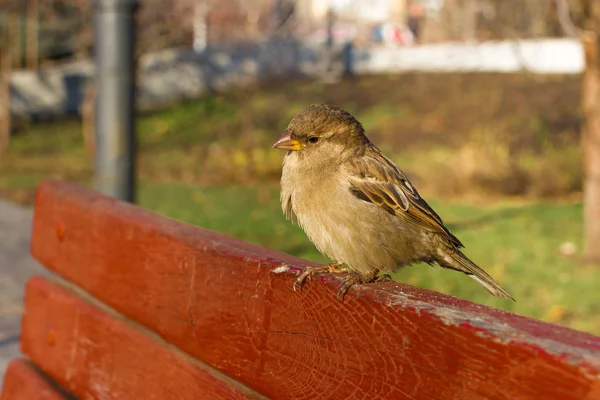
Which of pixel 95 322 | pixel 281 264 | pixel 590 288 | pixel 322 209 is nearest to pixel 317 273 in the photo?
pixel 281 264

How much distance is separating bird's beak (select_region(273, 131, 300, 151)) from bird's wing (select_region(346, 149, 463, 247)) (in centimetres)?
18

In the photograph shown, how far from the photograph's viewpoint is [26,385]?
3.16 m

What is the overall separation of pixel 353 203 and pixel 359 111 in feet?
78.6

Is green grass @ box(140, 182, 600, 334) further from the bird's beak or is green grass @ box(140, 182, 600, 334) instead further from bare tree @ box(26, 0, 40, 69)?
bare tree @ box(26, 0, 40, 69)

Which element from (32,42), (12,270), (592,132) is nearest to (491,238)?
(592,132)

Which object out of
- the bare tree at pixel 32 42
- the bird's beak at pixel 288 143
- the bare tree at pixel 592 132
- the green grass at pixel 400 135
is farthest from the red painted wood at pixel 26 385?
the bare tree at pixel 32 42

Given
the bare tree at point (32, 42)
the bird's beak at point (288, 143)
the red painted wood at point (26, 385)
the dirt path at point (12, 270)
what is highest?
the bare tree at point (32, 42)

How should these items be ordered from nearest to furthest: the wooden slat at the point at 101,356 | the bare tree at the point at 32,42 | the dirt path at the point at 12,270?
the wooden slat at the point at 101,356 → the dirt path at the point at 12,270 → the bare tree at the point at 32,42

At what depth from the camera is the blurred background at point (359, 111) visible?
1066 cm

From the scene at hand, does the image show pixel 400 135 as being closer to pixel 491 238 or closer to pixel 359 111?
pixel 359 111

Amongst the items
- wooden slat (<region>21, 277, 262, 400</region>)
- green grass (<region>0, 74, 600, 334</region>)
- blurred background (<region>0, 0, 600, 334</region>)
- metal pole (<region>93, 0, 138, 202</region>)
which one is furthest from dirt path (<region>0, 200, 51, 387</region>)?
green grass (<region>0, 74, 600, 334</region>)

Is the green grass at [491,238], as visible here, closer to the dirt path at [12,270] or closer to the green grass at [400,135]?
the green grass at [400,135]

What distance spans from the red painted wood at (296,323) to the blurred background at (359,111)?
503 cm

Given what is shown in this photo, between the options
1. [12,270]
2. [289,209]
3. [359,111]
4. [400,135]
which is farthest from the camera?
[359,111]
